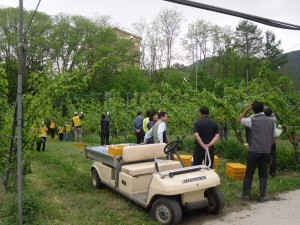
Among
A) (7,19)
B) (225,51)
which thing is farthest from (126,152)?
(225,51)

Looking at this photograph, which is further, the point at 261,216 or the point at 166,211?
the point at 261,216

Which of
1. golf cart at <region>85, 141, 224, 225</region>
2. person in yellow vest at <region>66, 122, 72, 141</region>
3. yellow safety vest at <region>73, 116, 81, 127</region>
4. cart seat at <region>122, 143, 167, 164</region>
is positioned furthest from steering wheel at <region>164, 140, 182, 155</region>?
person in yellow vest at <region>66, 122, 72, 141</region>

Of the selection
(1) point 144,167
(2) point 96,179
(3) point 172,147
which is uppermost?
(3) point 172,147

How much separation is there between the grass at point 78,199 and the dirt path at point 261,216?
187mm

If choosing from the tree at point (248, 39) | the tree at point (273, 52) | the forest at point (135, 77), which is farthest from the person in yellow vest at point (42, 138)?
the tree at point (273, 52)

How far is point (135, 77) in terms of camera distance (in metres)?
42.3

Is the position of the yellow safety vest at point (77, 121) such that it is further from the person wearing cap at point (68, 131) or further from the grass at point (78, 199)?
the grass at point (78, 199)

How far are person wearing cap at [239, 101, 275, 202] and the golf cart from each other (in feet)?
3.16

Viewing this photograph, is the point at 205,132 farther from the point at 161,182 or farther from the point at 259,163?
the point at 161,182

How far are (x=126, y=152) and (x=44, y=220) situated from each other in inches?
78.4

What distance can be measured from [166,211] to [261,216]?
1773mm

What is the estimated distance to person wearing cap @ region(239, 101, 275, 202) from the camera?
6.91m

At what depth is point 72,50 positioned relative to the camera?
42.2 meters

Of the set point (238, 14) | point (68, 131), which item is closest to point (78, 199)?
point (238, 14)
